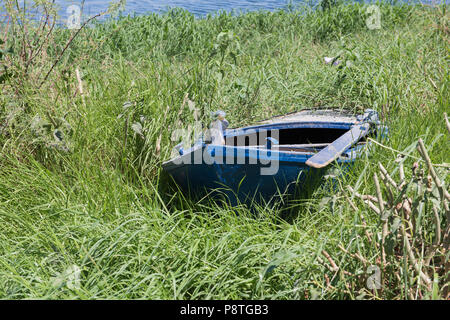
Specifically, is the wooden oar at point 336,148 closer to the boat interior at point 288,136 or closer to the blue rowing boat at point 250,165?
the blue rowing boat at point 250,165

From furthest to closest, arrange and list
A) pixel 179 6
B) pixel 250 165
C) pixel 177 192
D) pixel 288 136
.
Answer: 1. pixel 179 6
2. pixel 288 136
3. pixel 177 192
4. pixel 250 165

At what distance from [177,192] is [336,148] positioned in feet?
3.33

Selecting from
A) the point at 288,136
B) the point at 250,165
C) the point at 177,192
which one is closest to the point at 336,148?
the point at 250,165

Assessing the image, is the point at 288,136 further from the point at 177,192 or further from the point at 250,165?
the point at 177,192

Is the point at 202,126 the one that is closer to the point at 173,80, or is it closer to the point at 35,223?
the point at 173,80

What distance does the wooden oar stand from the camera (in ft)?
8.92

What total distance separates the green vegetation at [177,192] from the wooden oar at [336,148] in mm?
159

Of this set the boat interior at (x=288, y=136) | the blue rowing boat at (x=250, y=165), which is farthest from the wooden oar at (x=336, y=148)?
the boat interior at (x=288, y=136)

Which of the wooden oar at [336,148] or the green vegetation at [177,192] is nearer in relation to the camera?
the green vegetation at [177,192]

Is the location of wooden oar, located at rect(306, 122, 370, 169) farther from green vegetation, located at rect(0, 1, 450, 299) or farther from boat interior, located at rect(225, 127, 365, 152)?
boat interior, located at rect(225, 127, 365, 152)

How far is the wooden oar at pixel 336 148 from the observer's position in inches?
107

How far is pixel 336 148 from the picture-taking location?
3.00 m

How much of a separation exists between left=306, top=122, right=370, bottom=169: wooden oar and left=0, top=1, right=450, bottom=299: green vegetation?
16 cm
